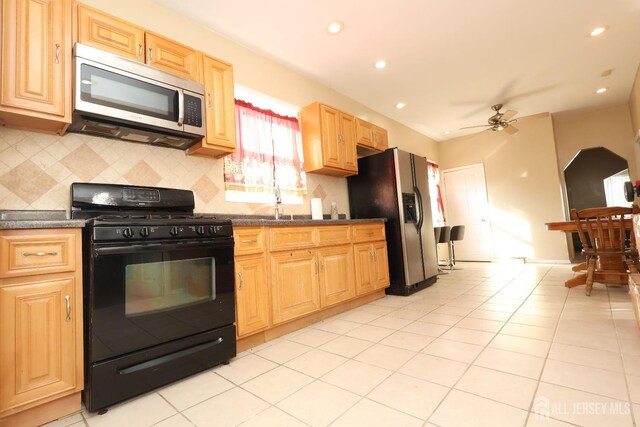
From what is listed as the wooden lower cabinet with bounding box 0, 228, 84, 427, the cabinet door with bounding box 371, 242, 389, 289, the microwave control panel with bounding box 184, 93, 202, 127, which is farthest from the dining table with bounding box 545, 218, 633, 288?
the wooden lower cabinet with bounding box 0, 228, 84, 427

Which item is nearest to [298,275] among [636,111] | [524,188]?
[524,188]

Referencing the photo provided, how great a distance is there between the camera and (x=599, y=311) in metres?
2.52

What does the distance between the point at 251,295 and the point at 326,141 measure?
6.79 feet

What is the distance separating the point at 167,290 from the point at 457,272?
4.87 metres

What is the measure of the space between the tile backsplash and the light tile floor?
4.18 feet

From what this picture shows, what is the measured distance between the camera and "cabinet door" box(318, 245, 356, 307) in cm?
273

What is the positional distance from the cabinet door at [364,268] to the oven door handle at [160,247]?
1.59 metres

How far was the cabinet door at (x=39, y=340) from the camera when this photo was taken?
1.26 metres

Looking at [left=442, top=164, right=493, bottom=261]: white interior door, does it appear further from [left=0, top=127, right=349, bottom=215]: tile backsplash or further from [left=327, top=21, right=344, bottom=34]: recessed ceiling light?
[left=0, top=127, right=349, bottom=215]: tile backsplash

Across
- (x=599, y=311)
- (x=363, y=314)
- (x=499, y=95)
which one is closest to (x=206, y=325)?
(x=363, y=314)

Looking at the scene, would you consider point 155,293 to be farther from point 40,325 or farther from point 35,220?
point 35,220

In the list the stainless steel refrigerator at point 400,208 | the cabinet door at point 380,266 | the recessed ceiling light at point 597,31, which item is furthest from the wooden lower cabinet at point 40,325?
the recessed ceiling light at point 597,31

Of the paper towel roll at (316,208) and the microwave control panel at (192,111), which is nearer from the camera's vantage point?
the microwave control panel at (192,111)

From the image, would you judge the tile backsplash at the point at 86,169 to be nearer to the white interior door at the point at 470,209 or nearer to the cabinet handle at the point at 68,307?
the cabinet handle at the point at 68,307
